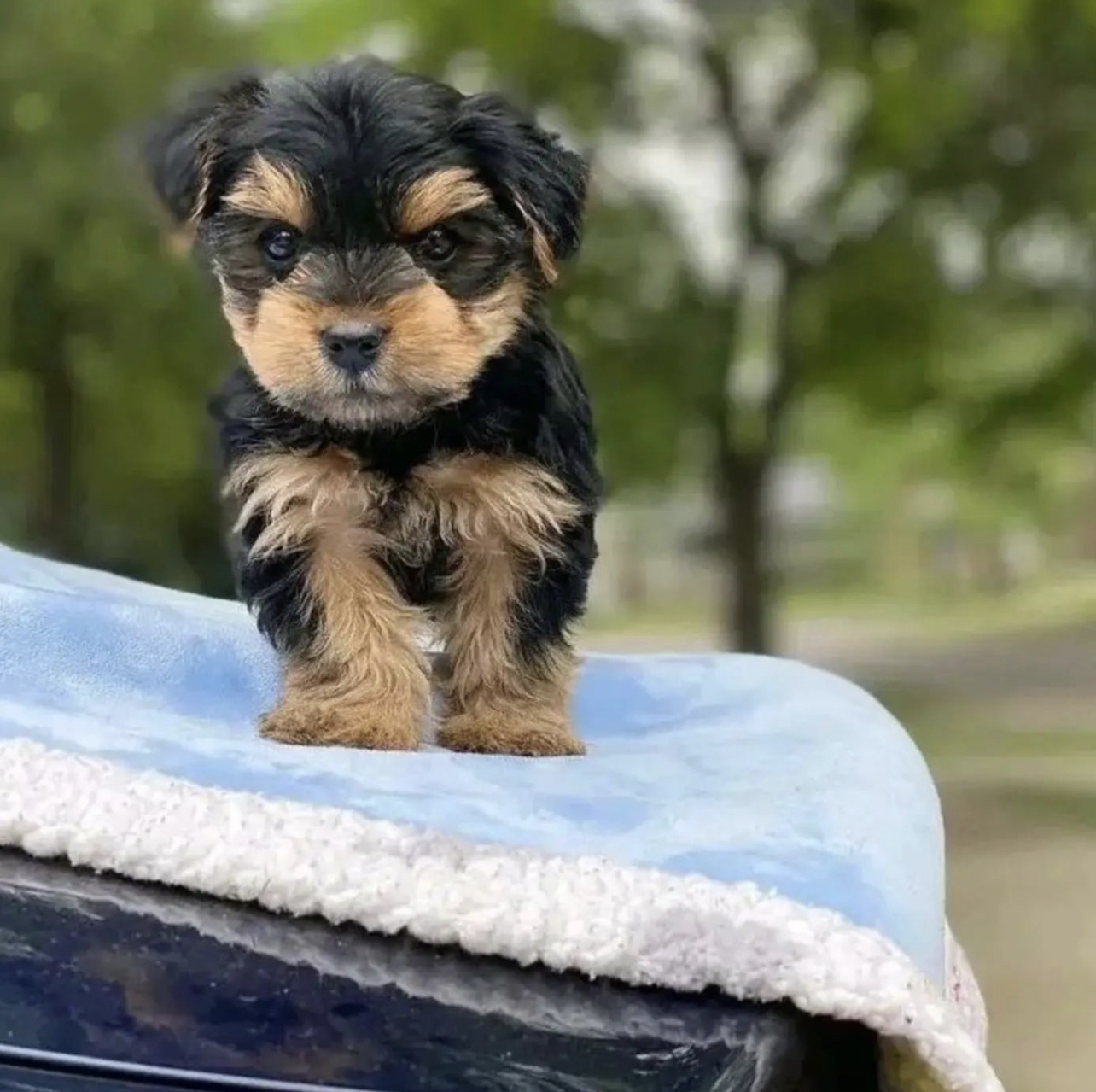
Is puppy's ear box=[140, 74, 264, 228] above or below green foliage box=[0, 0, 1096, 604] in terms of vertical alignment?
below

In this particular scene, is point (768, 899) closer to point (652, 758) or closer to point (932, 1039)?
point (932, 1039)

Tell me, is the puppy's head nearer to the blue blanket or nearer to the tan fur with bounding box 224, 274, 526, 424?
the tan fur with bounding box 224, 274, 526, 424

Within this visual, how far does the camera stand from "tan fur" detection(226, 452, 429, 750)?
121 cm

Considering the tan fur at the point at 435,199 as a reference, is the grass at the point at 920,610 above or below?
above

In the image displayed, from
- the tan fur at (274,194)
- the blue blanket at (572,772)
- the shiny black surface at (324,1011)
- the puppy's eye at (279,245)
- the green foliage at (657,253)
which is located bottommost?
the shiny black surface at (324,1011)

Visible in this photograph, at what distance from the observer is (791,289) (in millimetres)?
2273

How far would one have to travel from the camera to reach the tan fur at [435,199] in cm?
111

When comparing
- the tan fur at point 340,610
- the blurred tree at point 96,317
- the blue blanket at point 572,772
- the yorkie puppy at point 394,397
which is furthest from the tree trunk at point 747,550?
the tan fur at point 340,610

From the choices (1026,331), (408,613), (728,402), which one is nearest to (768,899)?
(408,613)

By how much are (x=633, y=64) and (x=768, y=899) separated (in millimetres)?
1690

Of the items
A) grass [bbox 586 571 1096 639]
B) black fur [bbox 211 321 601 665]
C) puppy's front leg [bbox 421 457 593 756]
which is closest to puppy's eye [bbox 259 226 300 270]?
black fur [bbox 211 321 601 665]

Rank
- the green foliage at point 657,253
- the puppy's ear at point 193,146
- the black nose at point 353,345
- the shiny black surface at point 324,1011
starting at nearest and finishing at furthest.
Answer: the shiny black surface at point 324,1011 → the black nose at point 353,345 → the puppy's ear at point 193,146 → the green foliage at point 657,253

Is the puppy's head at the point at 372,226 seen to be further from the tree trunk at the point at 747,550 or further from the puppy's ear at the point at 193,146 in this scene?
the tree trunk at the point at 747,550

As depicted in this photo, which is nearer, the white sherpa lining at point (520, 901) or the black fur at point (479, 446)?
the white sherpa lining at point (520, 901)
